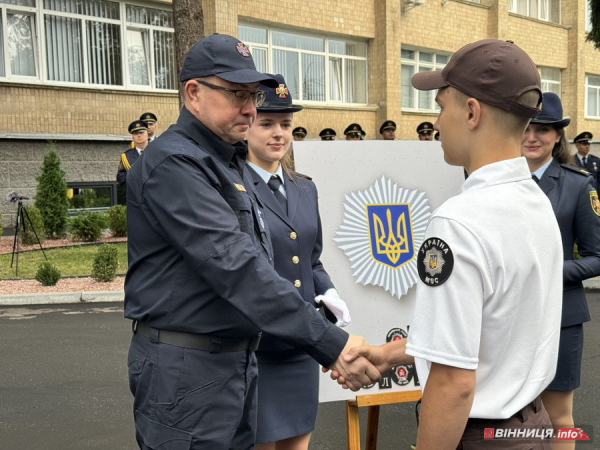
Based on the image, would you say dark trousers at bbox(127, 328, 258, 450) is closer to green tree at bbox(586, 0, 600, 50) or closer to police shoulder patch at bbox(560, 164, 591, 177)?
police shoulder patch at bbox(560, 164, 591, 177)

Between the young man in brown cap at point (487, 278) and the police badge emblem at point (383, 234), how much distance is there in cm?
188

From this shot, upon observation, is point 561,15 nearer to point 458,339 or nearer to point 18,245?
point 18,245

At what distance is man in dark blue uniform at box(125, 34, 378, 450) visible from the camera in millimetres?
2264

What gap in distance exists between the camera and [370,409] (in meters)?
3.78

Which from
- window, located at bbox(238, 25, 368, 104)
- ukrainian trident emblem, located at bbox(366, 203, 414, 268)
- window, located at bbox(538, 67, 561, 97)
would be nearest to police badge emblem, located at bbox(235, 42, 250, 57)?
ukrainian trident emblem, located at bbox(366, 203, 414, 268)

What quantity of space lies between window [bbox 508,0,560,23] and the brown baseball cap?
28.1 meters

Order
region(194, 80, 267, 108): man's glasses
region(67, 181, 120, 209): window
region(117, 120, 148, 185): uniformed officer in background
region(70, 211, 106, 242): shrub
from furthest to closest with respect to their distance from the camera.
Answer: region(67, 181, 120, 209): window → region(70, 211, 106, 242): shrub → region(117, 120, 148, 185): uniformed officer in background → region(194, 80, 267, 108): man's glasses

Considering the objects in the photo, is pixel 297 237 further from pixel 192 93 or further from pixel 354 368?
pixel 192 93

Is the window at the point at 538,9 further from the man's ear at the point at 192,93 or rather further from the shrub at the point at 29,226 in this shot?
the man's ear at the point at 192,93

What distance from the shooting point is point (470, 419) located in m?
1.72

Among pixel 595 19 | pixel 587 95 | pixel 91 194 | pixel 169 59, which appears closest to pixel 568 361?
pixel 595 19

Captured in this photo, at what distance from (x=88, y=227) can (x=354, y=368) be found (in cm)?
1219

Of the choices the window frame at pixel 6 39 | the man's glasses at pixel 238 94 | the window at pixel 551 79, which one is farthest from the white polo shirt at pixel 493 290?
the window at pixel 551 79

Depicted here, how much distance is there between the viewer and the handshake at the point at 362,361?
256cm
